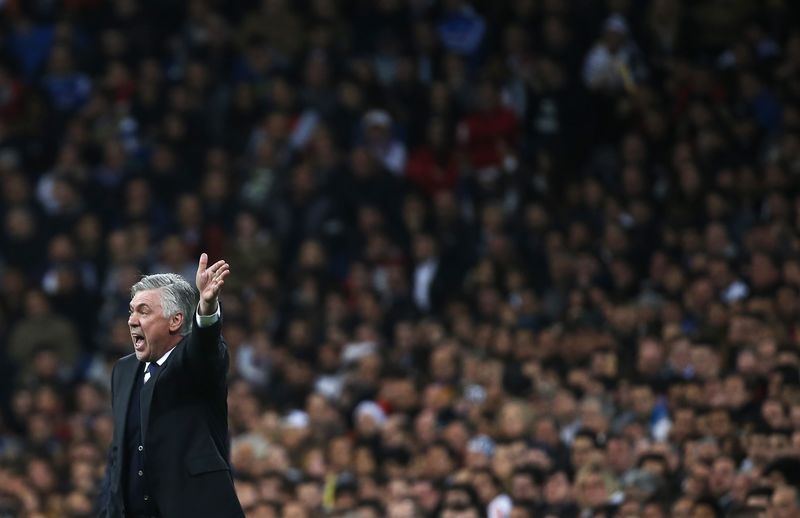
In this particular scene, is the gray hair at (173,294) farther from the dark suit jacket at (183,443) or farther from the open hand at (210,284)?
the open hand at (210,284)

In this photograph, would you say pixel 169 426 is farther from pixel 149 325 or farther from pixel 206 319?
pixel 206 319

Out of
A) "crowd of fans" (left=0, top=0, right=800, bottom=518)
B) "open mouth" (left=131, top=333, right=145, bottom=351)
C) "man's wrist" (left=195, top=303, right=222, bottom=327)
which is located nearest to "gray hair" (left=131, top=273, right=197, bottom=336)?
"open mouth" (left=131, top=333, right=145, bottom=351)

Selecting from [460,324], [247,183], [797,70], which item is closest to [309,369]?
[460,324]

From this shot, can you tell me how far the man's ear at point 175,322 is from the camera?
258 inches

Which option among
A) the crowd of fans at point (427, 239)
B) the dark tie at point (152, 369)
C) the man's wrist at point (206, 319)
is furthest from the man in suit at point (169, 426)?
the crowd of fans at point (427, 239)

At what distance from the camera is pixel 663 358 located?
11.5 m

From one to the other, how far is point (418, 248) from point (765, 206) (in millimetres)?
2915

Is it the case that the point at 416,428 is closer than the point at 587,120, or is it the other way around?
the point at 416,428

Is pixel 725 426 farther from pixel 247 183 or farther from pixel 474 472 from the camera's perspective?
pixel 247 183

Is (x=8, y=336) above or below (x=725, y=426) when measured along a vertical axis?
above

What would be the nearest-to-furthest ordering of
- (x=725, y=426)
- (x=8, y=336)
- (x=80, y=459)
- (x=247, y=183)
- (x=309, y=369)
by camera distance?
1. (x=725, y=426)
2. (x=80, y=459)
3. (x=309, y=369)
4. (x=8, y=336)
5. (x=247, y=183)

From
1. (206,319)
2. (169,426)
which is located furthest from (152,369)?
(206,319)

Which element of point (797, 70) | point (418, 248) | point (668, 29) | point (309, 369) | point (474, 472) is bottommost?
point (474, 472)

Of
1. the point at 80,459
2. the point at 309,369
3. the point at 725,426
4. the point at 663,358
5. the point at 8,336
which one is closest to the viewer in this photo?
the point at 725,426
